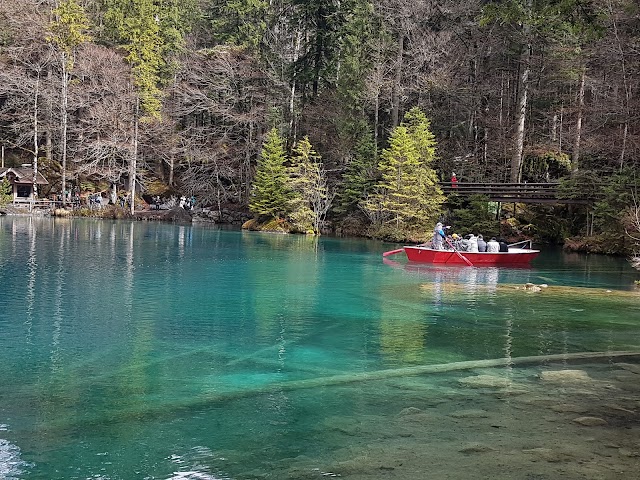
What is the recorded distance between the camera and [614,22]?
28672 mm

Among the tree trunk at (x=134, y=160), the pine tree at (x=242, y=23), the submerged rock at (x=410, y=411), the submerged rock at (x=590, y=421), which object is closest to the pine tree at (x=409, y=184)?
the pine tree at (x=242, y=23)

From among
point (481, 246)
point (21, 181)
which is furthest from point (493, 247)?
point (21, 181)

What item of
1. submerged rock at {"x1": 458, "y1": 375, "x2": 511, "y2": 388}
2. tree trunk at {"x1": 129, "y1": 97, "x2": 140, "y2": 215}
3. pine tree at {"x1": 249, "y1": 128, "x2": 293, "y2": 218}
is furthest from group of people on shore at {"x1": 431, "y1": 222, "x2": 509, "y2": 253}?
tree trunk at {"x1": 129, "y1": 97, "x2": 140, "y2": 215}

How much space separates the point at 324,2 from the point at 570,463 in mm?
42731

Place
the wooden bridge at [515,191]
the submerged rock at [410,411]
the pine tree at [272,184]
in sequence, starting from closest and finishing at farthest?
the submerged rock at [410,411] < the wooden bridge at [515,191] < the pine tree at [272,184]

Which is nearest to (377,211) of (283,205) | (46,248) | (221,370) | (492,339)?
(283,205)

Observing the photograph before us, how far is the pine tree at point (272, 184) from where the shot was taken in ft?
137

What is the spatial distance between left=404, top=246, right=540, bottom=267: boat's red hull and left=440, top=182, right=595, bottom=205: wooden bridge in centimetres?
885

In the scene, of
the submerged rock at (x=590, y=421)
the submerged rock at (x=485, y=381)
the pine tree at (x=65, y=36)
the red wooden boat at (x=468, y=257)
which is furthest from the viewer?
the pine tree at (x=65, y=36)

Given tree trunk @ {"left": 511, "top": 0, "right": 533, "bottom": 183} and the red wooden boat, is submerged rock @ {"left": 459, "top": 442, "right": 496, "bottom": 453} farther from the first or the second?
tree trunk @ {"left": 511, "top": 0, "right": 533, "bottom": 183}

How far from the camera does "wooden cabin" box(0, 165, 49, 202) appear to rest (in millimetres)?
46688

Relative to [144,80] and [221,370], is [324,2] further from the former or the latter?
[221,370]

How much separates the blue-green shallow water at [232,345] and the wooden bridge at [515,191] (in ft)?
35.3

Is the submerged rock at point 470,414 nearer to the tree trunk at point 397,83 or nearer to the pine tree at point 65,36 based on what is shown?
the tree trunk at point 397,83
